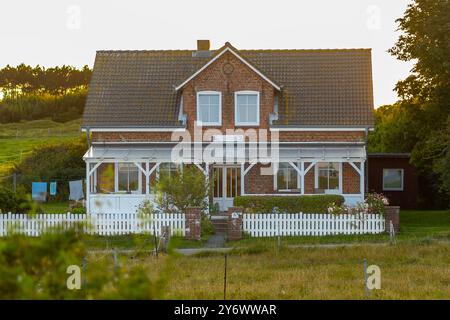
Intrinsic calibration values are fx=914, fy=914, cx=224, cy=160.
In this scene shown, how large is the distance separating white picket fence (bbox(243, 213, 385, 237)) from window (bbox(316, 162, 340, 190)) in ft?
20.5

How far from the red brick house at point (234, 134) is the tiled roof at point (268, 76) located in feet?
0.21

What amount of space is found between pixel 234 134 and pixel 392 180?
42.2 feet

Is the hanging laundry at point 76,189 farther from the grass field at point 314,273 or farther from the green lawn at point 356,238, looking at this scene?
the grass field at point 314,273

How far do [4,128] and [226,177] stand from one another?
57.1 meters

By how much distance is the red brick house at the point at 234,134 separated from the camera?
1419 inches

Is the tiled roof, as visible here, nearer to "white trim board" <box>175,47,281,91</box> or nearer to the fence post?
"white trim board" <box>175,47,281,91</box>

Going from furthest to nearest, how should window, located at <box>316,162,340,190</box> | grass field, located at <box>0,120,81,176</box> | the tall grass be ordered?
the tall grass
grass field, located at <box>0,120,81,176</box>
window, located at <box>316,162,340,190</box>

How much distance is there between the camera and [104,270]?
791cm

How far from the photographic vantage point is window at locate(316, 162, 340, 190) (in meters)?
36.6

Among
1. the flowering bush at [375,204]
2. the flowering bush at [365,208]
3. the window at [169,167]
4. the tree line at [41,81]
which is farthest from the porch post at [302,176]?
the tree line at [41,81]

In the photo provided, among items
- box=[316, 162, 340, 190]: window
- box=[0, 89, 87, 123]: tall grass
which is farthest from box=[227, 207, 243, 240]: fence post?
box=[0, 89, 87, 123]: tall grass
